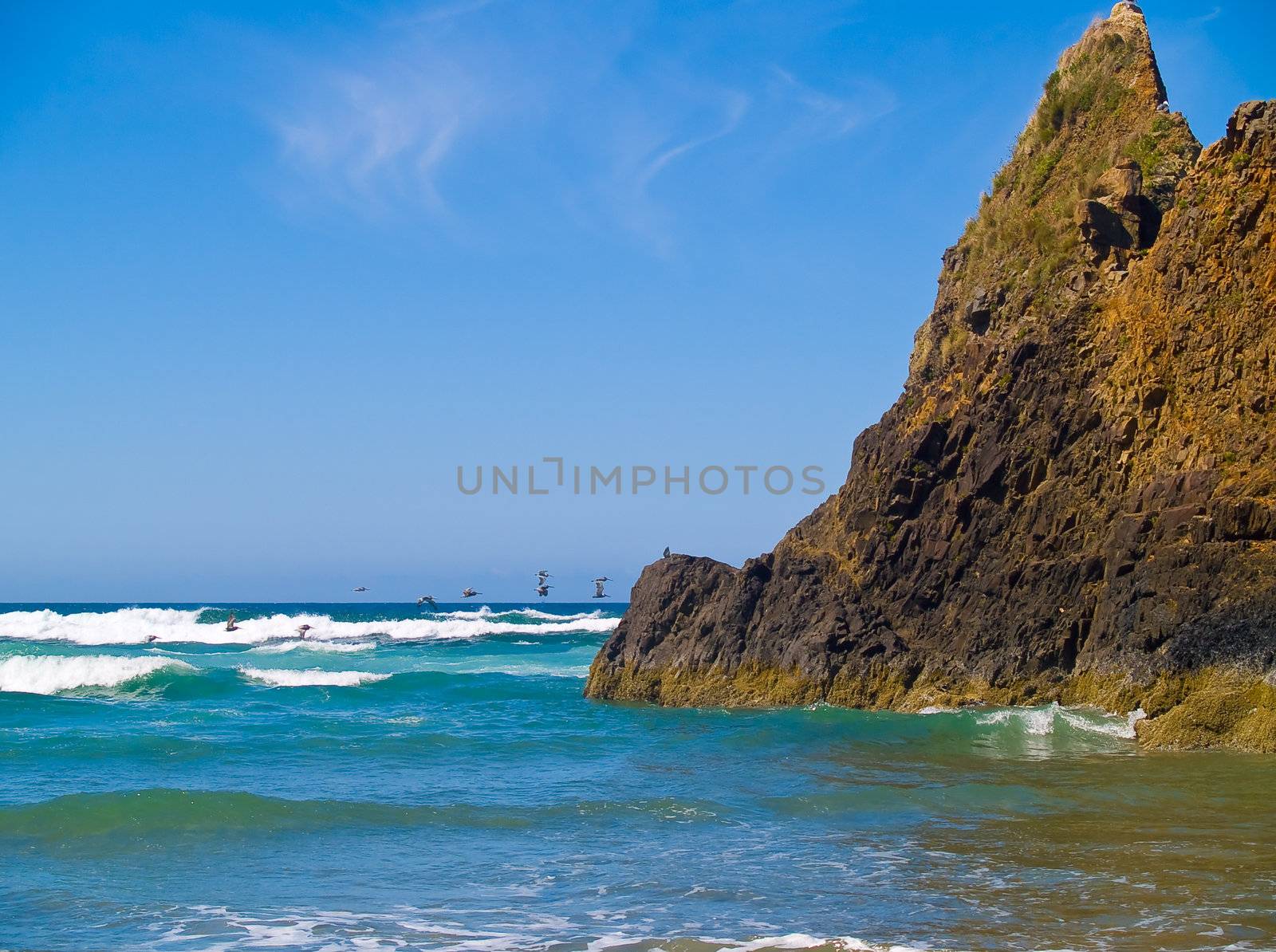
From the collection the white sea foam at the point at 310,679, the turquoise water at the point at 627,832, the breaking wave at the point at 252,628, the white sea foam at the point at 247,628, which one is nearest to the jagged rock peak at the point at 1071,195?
the turquoise water at the point at 627,832

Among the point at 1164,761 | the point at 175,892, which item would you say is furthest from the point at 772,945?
the point at 1164,761

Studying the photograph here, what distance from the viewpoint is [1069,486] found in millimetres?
23844

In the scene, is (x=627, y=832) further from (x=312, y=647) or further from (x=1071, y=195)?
(x=312, y=647)

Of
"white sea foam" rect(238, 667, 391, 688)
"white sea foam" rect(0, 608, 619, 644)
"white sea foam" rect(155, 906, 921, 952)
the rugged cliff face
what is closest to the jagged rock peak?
the rugged cliff face

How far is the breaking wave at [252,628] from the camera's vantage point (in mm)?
73000

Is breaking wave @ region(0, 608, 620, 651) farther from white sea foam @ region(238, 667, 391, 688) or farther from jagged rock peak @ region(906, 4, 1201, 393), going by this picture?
jagged rock peak @ region(906, 4, 1201, 393)

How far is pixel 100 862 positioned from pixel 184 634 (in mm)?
64643

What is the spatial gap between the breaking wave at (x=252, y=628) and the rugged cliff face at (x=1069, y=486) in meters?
45.8

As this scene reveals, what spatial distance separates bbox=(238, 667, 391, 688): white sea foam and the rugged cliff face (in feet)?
35.6

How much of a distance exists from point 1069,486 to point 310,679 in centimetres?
2650

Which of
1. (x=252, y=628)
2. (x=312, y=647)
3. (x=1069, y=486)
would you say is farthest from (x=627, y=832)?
(x=252, y=628)

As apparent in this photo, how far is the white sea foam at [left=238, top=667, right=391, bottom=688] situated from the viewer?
3747 centimetres

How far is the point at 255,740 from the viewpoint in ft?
77.6

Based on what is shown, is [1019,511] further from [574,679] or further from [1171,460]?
[574,679]
